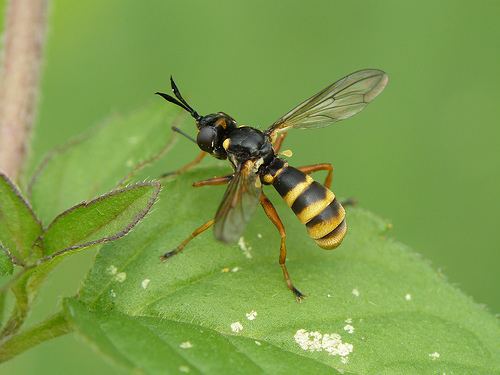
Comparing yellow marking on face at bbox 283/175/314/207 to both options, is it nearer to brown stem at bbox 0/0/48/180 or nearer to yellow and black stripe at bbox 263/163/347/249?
yellow and black stripe at bbox 263/163/347/249

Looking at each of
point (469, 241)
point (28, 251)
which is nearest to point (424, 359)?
point (28, 251)

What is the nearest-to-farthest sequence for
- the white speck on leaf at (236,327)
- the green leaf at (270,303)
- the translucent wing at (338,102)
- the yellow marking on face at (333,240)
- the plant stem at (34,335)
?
the plant stem at (34,335) < the green leaf at (270,303) < the white speck on leaf at (236,327) < the yellow marking on face at (333,240) < the translucent wing at (338,102)

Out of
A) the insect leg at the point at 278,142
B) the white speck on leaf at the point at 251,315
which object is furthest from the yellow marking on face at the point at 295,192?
the white speck on leaf at the point at 251,315

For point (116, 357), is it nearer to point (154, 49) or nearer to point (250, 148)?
point (250, 148)

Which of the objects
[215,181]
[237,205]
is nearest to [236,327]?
[237,205]

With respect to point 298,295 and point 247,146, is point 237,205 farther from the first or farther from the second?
point 247,146

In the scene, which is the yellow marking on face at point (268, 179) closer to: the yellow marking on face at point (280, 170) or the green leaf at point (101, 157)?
the yellow marking on face at point (280, 170)

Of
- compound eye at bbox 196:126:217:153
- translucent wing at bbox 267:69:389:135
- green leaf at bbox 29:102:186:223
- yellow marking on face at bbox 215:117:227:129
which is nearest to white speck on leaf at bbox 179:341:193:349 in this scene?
green leaf at bbox 29:102:186:223
